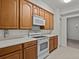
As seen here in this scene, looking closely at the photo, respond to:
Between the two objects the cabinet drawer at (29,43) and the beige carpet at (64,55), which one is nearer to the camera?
the cabinet drawer at (29,43)

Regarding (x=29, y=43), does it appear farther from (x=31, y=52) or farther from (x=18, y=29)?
(x=18, y=29)

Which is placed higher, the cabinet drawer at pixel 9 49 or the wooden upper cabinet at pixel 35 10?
the wooden upper cabinet at pixel 35 10

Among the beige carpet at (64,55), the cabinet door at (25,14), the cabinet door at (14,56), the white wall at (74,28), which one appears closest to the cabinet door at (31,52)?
the cabinet door at (14,56)

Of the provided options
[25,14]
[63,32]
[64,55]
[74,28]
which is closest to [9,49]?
[25,14]

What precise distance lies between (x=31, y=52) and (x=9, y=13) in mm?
1246

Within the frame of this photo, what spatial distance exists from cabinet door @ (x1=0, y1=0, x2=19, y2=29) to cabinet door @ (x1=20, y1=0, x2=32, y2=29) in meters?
0.24

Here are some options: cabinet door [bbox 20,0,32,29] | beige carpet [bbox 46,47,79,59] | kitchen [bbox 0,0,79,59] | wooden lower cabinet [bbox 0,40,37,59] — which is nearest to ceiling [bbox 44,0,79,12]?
kitchen [bbox 0,0,79,59]

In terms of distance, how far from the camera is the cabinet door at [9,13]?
2.28 m

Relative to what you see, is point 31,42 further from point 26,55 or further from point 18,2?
point 18,2

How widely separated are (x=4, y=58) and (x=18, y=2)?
159 centimetres

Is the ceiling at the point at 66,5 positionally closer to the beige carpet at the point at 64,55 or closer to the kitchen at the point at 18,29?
the kitchen at the point at 18,29

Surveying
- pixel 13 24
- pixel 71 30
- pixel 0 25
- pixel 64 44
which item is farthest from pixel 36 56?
pixel 71 30

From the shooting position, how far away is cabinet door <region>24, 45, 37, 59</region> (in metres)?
2.67

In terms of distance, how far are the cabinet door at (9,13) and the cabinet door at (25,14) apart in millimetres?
235
